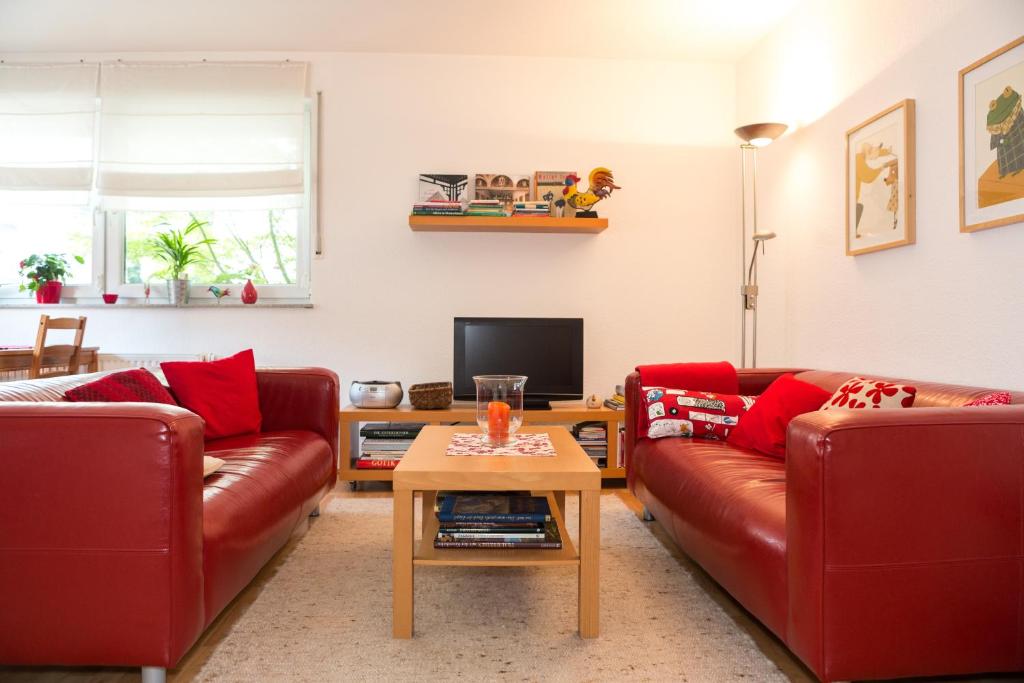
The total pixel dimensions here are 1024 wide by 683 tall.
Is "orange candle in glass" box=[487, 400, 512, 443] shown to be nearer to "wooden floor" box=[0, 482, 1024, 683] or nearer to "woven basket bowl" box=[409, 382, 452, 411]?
"wooden floor" box=[0, 482, 1024, 683]

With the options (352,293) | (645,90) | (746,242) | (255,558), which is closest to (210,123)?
(352,293)

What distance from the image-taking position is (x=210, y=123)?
4.03 meters

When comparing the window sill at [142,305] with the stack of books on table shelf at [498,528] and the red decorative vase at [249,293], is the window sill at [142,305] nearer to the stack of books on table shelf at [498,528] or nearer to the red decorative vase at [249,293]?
the red decorative vase at [249,293]

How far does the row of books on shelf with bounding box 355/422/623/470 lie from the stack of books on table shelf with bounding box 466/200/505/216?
123 centimetres

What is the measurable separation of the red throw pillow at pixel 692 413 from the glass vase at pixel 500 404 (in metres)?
0.77

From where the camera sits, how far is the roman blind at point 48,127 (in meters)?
4.02

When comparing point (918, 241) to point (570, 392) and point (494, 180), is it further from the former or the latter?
point (494, 180)

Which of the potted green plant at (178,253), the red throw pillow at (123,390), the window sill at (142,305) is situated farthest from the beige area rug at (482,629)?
the potted green plant at (178,253)

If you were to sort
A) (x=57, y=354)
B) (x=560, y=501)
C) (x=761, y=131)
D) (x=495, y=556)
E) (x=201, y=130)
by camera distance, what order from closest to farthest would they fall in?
(x=495, y=556) < (x=560, y=501) < (x=761, y=131) < (x=57, y=354) < (x=201, y=130)

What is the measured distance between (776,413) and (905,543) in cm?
107

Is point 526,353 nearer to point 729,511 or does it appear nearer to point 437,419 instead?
point 437,419

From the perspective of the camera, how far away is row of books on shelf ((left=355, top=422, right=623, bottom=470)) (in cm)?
353

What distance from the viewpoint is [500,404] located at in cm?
217

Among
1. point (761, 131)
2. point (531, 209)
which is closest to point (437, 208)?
point (531, 209)
